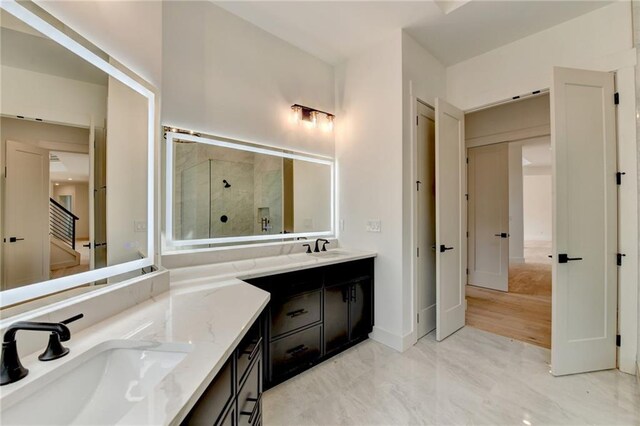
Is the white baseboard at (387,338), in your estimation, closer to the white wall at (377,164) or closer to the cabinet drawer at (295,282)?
the white wall at (377,164)

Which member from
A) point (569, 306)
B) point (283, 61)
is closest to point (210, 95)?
point (283, 61)

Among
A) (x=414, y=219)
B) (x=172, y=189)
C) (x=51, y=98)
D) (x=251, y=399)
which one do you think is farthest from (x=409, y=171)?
(x=51, y=98)

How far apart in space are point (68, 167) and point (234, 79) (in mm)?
1676

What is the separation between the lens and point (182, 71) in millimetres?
2092

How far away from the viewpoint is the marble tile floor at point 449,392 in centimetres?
168

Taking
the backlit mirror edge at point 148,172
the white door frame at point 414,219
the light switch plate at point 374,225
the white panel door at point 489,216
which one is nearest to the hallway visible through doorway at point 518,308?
the white panel door at point 489,216

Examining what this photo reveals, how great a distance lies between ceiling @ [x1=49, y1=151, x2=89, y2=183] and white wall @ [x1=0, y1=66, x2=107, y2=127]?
0.43ft

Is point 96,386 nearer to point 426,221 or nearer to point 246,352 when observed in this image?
point 246,352

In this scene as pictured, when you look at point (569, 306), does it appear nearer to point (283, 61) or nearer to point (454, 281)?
point (454, 281)

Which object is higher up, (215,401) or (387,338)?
(215,401)

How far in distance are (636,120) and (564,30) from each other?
1.04 metres

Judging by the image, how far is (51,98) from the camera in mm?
1023

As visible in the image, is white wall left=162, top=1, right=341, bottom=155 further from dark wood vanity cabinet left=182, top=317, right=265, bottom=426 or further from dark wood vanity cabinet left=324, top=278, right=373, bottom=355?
dark wood vanity cabinet left=182, top=317, right=265, bottom=426

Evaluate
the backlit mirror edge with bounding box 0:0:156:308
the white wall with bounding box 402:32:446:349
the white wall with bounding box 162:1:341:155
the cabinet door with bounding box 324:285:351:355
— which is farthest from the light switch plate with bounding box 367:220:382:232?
the backlit mirror edge with bounding box 0:0:156:308
